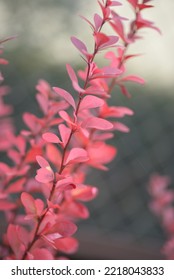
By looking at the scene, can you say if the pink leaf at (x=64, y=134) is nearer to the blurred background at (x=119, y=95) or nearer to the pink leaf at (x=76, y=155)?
the pink leaf at (x=76, y=155)

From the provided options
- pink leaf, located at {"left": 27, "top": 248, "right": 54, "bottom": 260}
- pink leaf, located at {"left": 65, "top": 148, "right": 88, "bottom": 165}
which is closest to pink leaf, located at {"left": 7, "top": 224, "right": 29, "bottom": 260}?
pink leaf, located at {"left": 27, "top": 248, "right": 54, "bottom": 260}

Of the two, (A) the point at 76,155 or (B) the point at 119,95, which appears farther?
(B) the point at 119,95

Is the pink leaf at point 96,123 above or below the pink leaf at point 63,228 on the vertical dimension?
above

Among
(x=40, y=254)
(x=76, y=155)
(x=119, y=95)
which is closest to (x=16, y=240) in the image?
(x=40, y=254)

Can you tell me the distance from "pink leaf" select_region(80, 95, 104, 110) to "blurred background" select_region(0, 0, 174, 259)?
166cm

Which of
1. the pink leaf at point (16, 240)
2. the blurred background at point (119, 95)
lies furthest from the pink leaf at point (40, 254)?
the blurred background at point (119, 95)

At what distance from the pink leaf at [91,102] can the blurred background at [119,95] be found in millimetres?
1661

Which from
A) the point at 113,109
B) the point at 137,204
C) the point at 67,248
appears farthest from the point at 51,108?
the point at 137,204

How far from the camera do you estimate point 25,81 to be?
2545 millimetres

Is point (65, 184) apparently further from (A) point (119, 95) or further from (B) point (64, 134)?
(A) point (119, 95)

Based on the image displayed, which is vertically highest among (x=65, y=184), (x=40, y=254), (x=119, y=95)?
(x=65, y=184)

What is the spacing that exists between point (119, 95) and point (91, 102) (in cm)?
211

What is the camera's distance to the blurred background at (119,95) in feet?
7.57

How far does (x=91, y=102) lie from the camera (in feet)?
1.79
